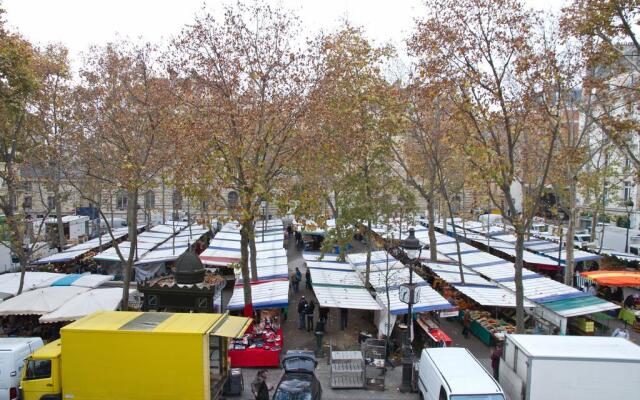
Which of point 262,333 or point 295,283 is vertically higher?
point 262,333

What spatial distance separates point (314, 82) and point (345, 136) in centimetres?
298

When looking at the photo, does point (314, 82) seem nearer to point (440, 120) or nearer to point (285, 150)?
point (285, 150)

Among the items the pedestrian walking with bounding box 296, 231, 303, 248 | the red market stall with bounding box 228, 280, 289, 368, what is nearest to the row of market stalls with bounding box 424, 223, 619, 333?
the red market stall with bounding box 228, 280, 289, 368

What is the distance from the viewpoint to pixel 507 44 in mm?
13266

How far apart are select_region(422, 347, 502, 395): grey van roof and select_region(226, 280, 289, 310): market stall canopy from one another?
5990 millimetres

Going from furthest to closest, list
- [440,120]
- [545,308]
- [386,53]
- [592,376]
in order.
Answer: [440,120] < [386,53] < [545,308] < [592,376]

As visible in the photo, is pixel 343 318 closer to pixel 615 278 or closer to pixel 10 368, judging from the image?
pixel 10 368

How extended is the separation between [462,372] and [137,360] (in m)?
6.50

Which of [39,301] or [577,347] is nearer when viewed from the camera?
[577,347]

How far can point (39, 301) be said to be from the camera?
53.0ft

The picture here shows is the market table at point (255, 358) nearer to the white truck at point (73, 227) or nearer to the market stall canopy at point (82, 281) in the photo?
the market stall canopy at point (82, 281)

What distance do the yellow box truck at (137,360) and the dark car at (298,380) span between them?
1471 mm

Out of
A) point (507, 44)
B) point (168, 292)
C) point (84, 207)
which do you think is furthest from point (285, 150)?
point (84, 207)

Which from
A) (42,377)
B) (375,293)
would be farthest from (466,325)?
(42,377)
